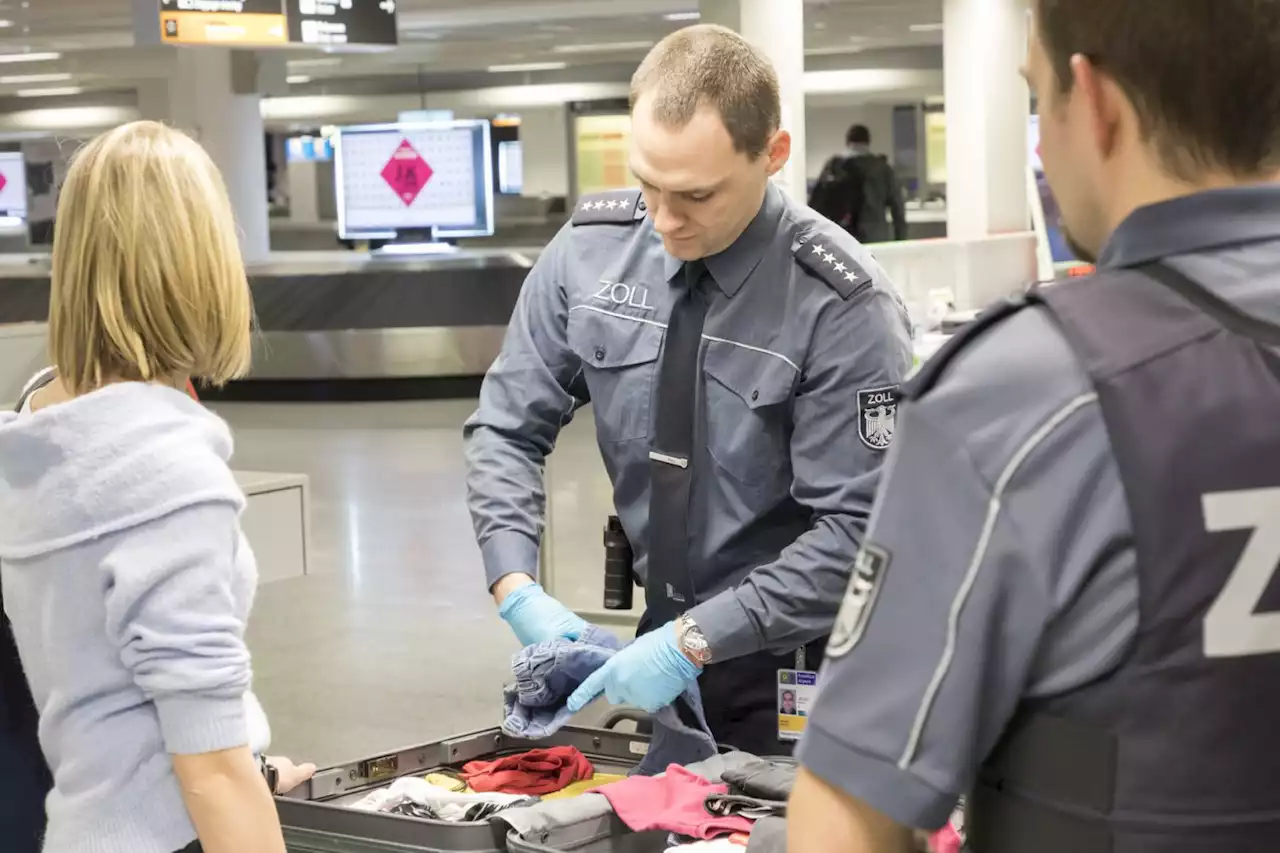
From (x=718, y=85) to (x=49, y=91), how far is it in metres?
25.1

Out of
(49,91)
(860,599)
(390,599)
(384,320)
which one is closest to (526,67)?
(49,91)

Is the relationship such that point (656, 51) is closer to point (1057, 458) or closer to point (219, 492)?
point (219, 492)

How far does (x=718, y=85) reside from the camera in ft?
6.52

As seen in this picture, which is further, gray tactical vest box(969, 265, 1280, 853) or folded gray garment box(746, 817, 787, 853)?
folded gray garment box(746, 817, 787, 853)

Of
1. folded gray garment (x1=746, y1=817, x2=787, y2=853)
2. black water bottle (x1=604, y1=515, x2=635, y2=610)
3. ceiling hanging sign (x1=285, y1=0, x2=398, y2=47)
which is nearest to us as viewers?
folded gray garment (x1=746, y1=817, x2=787, y2=853)

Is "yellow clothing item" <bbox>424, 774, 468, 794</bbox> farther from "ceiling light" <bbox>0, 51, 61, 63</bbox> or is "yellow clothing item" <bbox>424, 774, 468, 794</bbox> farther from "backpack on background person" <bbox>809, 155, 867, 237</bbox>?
"ceiling light" <bbox>0, 51, 61, 63</bbox>

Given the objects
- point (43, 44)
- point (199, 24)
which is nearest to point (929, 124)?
point (43, 44)

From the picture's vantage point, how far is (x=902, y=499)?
889 millimetres

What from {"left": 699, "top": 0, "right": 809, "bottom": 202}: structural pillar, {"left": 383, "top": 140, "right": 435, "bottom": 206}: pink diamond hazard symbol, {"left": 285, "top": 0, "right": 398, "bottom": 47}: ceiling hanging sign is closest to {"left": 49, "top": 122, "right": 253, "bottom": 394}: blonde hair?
{"left": 699, "top": 0, "right": 809, "bottom": 202}: structural pillar

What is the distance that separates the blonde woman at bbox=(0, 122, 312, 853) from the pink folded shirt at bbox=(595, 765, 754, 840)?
47 centimetres

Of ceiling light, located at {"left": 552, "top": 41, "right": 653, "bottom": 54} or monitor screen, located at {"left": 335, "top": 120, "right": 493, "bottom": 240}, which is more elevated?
ceiling light, located at {"left": 552, "top": 41, "right": 653, "bottom": 54}

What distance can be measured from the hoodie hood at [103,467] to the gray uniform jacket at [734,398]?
0.75 m

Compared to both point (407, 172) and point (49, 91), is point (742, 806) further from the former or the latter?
point (49, 91)

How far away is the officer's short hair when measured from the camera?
6.52ft
